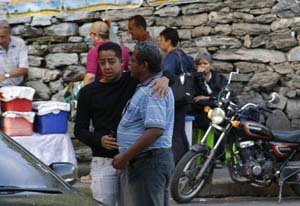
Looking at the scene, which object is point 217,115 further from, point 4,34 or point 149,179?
point 149,179

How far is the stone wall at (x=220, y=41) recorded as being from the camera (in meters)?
10.7

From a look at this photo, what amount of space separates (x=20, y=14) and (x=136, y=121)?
563cm

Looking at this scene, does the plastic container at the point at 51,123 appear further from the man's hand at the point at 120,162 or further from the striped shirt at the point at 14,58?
the man's hand at the point at 120,162

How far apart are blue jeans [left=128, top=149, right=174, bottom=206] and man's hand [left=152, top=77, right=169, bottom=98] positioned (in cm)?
41

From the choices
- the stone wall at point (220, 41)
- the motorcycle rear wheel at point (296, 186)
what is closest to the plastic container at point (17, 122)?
the stone wall at point (220, 41)

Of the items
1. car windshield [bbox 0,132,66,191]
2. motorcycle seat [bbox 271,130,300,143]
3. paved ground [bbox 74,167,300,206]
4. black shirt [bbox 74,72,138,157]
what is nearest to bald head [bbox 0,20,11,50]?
paved ground [bbox 74,167,300,206]

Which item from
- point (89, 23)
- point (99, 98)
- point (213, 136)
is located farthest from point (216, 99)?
point (99, 98)

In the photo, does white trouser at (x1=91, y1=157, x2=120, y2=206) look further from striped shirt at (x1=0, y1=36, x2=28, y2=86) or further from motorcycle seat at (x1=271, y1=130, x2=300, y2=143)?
striped shirt at (x1=0, y1=36, x2=28, y2=86)

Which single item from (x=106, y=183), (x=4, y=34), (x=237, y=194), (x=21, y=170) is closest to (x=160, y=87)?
(x=106, y=183)

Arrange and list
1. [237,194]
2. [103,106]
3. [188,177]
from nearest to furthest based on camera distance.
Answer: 1. [103,106]
2. [188,177]
3. [237,194]

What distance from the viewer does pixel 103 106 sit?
594cm

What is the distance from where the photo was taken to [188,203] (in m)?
9.11

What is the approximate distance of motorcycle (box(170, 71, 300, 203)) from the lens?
9000 mm

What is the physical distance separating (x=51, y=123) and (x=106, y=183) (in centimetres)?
345
